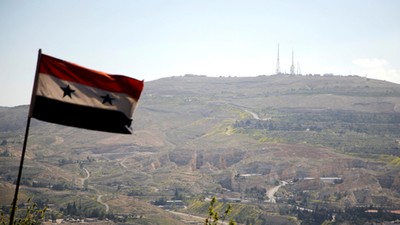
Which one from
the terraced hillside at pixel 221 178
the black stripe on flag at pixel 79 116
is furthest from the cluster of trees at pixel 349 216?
the black stripe on flag at pixel 79 116

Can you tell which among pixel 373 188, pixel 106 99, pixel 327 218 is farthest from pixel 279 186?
pixel 106 99

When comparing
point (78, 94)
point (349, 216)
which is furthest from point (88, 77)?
point (349, 216)

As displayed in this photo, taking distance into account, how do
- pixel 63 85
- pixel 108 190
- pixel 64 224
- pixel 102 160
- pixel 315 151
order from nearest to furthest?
pixel 63 85
pixel 64 224
pixel 108 190
pixel 315 151
pixel 102 160

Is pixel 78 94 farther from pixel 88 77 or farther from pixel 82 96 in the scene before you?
pixel 88 77

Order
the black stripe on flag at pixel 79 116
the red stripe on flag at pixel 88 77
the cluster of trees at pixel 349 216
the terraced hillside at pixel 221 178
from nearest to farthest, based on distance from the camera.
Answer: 1. the red stripe on flag at pixel 88 77
2. the black stripe on flag at pixel 79 116
3. the cluster of trees at pixel 349 216
4. the terraced hillside at pixel 221 178

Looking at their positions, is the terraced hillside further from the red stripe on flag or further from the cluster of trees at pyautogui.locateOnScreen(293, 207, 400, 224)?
the red stripe on flag

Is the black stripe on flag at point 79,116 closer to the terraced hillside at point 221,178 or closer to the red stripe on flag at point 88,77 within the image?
the red stripe on flag at point 88,77

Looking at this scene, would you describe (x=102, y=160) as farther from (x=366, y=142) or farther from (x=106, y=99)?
(x=106, y=99)
